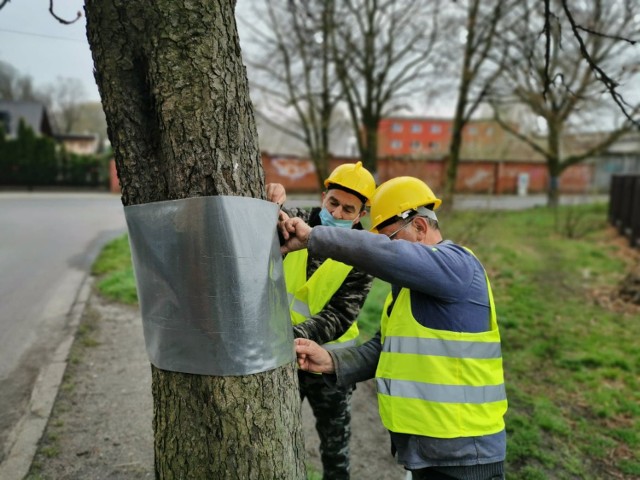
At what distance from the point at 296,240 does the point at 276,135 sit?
39.6 metres

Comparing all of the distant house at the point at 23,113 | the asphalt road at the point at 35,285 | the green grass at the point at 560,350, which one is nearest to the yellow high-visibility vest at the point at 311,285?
the green grass at the point at 560,350

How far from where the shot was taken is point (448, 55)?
19.2 m

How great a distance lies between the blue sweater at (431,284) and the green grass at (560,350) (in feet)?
6.79

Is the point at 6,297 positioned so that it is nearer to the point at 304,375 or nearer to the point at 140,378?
the point at 140,378

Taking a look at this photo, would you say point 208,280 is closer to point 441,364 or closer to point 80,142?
point 441,364

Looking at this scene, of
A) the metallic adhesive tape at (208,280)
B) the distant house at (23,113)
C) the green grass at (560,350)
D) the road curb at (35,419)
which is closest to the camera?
the metallic adhesive tape at (208,280)

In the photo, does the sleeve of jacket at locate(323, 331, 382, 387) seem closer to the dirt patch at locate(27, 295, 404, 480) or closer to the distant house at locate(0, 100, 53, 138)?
the dirt patch at locate(27, 295, 404, 480)

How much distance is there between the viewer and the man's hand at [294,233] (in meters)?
1.76

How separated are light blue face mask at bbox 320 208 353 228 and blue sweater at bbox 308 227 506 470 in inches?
27.0

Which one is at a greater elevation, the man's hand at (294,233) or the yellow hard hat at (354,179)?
the yellow hard hat at (354,179)

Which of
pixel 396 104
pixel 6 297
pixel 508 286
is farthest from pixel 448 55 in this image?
pixel 6 297

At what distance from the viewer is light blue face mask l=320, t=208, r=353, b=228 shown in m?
2.68

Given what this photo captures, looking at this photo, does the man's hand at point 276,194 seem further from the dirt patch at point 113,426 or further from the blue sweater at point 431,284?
the dirt patch at point 113,426

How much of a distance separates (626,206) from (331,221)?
1476 centimetres
